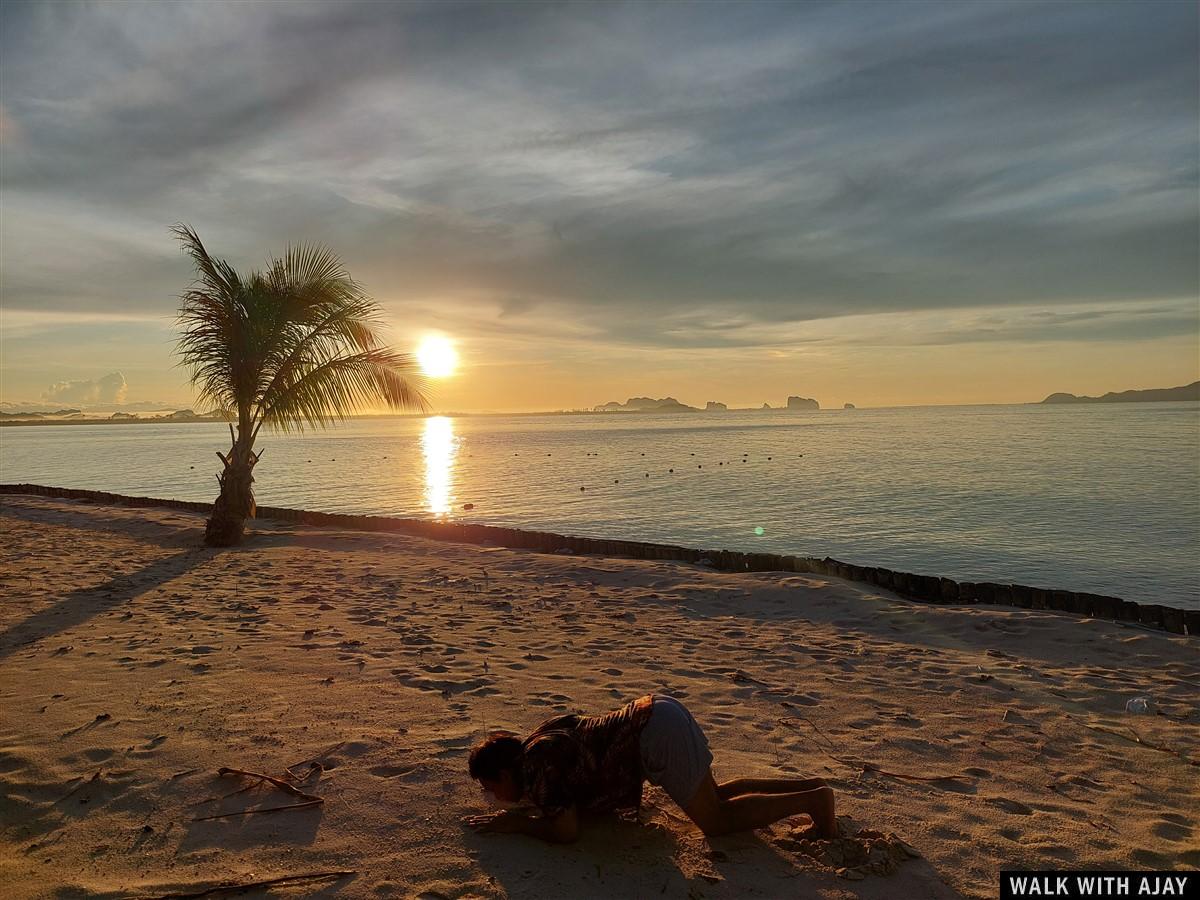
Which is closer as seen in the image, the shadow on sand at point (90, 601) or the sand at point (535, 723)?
the sand at point (535, 723)

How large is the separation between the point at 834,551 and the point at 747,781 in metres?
15.7

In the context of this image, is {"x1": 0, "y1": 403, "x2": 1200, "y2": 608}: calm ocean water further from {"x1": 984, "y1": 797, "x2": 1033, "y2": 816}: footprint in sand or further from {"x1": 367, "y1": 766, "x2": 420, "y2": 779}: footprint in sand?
{"x1": 367, "y1": 766, "x2": 420, "y2": 779}: footprint in sand

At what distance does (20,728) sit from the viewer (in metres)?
5.40

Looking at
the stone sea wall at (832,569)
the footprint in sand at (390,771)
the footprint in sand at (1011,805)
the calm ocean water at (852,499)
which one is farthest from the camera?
the calm ocean water at (852,499)

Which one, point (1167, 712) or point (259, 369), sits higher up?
point (259, 369)

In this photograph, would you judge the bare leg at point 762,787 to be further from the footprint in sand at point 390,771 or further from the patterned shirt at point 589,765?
the footprint in sand at point 390,771

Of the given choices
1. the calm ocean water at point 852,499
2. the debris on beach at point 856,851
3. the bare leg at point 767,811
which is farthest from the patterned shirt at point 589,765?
the calm ocean water at point 852,499

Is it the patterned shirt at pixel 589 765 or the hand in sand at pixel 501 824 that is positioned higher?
the patterned shirt at pixel 589 765

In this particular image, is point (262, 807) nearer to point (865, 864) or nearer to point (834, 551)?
point (865, 864)

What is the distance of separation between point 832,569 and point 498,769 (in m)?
9.78

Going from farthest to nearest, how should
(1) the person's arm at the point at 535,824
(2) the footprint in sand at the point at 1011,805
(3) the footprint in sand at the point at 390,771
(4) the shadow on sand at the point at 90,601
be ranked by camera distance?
1. (4) the shadow on sand at the point at 90,601
2. (3) the footprint in sand at the point at 390,771
3. (2) the footprint in sand at the point at 1011,805
4. (1) the person's arm at the point at 535,824

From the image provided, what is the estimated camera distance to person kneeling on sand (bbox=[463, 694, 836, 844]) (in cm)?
400

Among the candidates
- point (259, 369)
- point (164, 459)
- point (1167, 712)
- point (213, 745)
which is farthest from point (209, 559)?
point (164, 459)

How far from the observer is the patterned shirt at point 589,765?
4062mm
